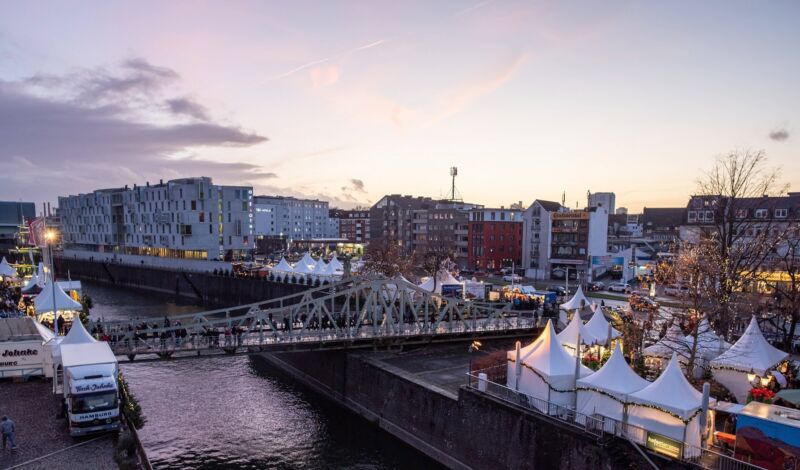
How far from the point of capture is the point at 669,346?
2559 centimetres

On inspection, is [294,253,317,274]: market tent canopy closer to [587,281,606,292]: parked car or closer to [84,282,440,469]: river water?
[84,282,440,469]: river water

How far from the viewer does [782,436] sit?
16.4 m

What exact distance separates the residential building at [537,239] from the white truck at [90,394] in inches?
2652

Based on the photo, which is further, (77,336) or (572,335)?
(572,335)

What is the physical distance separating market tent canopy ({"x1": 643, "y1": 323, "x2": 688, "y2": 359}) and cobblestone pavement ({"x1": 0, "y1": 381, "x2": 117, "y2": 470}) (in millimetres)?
25181

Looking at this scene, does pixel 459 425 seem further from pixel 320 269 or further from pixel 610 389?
pixel 320 269

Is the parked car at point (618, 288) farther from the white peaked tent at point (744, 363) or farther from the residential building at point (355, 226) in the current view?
the residential building at point (355, 226)

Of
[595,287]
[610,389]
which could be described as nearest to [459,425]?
[610,389]

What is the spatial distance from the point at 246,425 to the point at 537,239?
208 feet

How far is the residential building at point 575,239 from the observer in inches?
3115

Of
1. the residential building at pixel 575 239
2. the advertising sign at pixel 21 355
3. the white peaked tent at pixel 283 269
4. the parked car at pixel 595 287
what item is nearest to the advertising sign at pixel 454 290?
the parked car at pixel 595 287

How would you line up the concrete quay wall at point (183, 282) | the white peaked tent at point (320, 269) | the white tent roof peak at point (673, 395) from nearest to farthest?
the white tent roof peak at point (673, 395) < the white peaked tent at point (320, 269) < the concrete quay wall at point (183, 282)

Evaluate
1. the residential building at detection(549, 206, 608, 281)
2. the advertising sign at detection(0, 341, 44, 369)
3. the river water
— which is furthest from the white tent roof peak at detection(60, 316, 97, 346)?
the residential building at detection(549, 206, 608, 281)

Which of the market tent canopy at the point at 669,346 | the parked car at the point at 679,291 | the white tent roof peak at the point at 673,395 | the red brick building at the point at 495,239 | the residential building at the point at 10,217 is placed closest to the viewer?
the white tent roof peak at the point at 673,395
